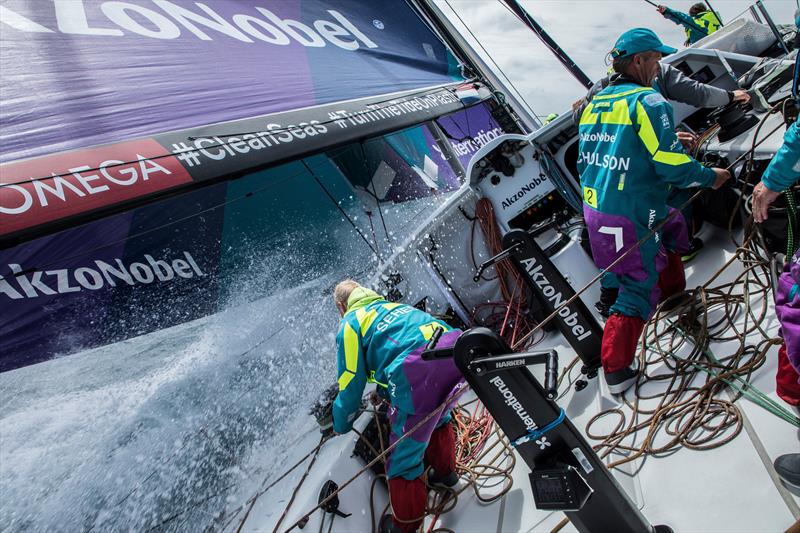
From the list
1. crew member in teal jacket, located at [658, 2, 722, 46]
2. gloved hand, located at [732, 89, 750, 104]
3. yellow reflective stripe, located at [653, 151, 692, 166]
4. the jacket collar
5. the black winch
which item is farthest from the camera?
crew member in teal jacket, located at [658, 2, 722, 46]

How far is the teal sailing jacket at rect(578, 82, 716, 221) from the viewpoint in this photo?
6.52 feet

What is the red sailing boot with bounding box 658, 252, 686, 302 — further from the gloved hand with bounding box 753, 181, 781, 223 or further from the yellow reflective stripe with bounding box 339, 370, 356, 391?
the yellow reflective stripe with bounding box 339, 370, 356, 391

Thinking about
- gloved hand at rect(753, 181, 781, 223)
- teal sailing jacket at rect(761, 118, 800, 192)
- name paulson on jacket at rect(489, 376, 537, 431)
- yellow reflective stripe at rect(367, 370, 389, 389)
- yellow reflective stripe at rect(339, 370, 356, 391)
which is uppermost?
teal sailing jacket at rect(761, 118, 800, 192)

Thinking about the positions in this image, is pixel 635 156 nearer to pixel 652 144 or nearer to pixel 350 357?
pixel 652 144

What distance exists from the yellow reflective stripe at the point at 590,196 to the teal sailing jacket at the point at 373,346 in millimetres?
846

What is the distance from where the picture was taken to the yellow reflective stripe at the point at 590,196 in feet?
7.33

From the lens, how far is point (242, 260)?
4203 millimetres

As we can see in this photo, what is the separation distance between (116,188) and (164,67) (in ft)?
3.93

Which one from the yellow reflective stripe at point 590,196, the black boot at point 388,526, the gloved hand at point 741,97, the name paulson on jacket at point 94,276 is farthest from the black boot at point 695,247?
the name paulson on jacket at point 94,276

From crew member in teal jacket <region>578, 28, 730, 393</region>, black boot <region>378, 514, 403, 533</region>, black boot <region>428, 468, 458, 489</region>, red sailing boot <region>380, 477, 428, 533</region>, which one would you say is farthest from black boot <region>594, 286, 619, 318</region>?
black boot <region>378, 514, 403, 533</region>

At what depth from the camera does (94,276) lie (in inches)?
110

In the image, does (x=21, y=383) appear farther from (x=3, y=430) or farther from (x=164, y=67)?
(x=164, y=67)

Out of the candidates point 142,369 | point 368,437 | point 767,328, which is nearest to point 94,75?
point 142,369

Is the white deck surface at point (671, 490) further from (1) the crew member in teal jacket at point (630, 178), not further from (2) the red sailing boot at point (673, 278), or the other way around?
(1) the crew member in teal jacket at point (630, 178)
